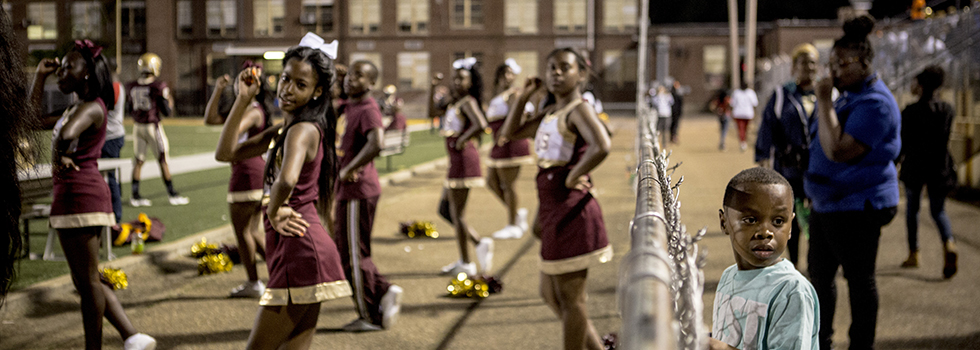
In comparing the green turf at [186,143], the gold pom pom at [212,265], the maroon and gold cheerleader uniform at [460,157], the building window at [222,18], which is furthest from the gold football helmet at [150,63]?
the building window at [222,18]

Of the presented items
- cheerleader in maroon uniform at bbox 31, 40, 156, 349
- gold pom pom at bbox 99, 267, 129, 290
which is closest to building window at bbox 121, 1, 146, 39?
gold pom pom at bbox 99, 267, 129, 290

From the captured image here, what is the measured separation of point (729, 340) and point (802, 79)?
432 cm

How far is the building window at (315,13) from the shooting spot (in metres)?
32.6

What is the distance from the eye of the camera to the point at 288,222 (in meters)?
3.29

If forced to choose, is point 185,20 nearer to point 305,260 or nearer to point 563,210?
point 563,210

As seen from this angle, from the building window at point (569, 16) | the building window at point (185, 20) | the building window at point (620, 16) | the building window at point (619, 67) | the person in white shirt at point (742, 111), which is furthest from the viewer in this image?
the building window at point (619, 67)

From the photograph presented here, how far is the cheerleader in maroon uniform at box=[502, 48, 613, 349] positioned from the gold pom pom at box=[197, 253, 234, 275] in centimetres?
384

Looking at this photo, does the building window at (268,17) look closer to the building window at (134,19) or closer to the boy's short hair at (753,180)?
the building window at (134,19)

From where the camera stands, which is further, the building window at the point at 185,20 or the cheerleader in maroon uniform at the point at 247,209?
the building window at the point at 185,20

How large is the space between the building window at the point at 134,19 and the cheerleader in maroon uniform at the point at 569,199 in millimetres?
33981

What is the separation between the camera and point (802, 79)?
Result: 19.6ft

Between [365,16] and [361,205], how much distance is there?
42.7 m

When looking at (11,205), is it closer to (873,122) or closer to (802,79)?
(873,122)

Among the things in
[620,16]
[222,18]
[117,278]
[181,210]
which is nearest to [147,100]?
[181,210]
